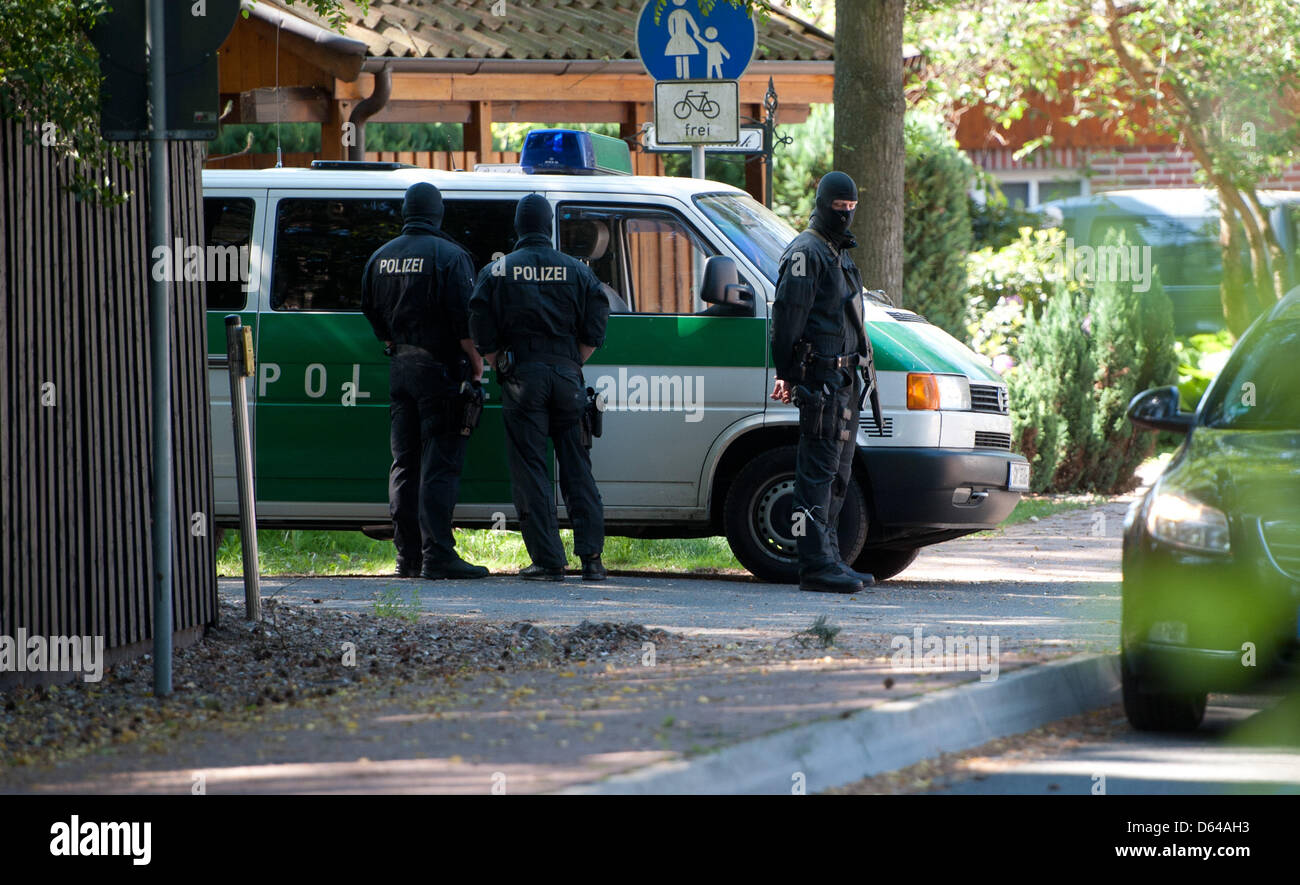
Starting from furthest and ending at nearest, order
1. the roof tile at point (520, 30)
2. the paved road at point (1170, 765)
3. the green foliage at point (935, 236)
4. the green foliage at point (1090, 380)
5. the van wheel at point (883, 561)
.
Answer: the green foliage at point (935, 236) → the green foliage at point (1090, 380) → the roof tile at point (520, 30) → the van wheel at point (883, 561) → the paved road at point (1170, 765)

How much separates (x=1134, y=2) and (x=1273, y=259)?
11.4ft

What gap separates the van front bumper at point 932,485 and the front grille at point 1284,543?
145 inches

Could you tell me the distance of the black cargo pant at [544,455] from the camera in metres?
9.61

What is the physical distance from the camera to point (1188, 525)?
6148 millimetres

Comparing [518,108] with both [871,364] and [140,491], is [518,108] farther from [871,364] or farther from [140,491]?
[140,491]

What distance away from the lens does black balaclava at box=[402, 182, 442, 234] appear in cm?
971

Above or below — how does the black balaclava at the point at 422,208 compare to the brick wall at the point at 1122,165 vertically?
below

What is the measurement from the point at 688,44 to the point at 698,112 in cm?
46

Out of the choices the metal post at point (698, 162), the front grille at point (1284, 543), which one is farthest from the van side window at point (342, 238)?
the front grille at point (1284, 543)

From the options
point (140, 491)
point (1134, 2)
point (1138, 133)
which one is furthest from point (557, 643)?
point (1138, 133)

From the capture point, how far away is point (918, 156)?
17.0 meters

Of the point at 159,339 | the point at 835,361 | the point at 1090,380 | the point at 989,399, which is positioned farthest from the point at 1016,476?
the point at 1090,380

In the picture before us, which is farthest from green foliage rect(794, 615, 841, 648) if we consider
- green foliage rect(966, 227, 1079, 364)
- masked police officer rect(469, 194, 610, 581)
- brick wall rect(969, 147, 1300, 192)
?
brick wall rect(969, 147, 1300, 192)

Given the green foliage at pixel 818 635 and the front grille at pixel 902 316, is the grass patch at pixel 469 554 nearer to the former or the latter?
the front grille at pixel 902 316
